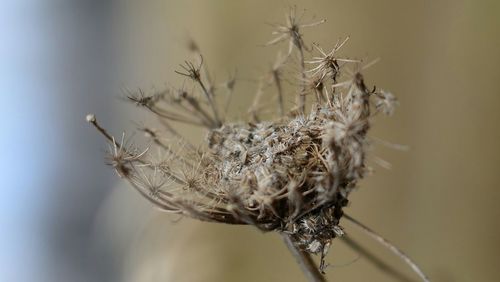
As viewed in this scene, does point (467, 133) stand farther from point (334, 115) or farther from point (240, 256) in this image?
point (334, 115)

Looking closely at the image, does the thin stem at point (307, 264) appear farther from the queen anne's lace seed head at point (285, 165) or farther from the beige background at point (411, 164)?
the beige background at point (411, 164)

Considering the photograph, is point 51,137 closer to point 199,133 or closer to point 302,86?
point 199,133

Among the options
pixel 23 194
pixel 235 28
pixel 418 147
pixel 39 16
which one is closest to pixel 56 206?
pixel 23 194

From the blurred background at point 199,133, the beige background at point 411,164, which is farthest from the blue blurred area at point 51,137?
the beige background at point 411,164

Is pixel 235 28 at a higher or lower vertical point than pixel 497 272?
higher

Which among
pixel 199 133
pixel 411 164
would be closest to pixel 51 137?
pixel 199 133

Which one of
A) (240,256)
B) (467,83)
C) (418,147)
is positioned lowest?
(240,256)

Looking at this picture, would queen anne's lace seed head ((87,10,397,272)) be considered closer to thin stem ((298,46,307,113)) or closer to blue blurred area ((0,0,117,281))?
thin stem ((298,46,307,113))

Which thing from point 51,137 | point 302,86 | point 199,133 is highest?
point 302,86
